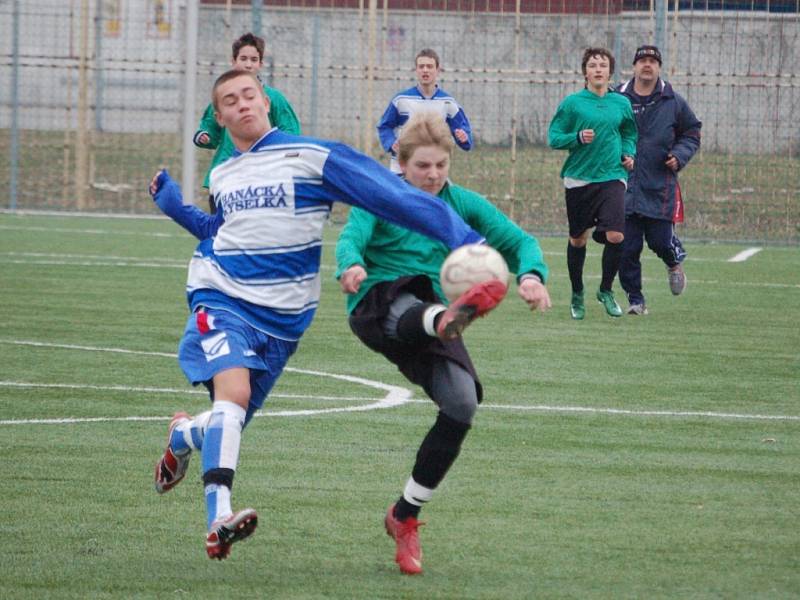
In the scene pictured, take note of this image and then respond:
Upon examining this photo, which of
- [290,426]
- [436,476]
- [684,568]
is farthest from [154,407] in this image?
[684,568]

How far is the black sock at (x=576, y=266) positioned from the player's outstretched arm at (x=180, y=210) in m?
7.13

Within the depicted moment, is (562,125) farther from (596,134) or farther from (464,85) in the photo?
(464,85)

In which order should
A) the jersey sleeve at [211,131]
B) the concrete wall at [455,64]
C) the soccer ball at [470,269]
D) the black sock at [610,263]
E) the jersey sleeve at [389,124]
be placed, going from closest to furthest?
1. the soccer ball at [470,269]
2. the jersey sleeve at [211,131]
3. the black sock at [610,263]
4. the jersey sleeve at [389,124]
5. the concrete wall at [455,64]

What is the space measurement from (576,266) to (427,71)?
3.18m

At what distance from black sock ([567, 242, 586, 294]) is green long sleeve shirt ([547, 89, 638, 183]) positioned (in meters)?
0.59

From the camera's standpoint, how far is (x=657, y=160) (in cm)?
1381

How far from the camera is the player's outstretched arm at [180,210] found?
6.00 m

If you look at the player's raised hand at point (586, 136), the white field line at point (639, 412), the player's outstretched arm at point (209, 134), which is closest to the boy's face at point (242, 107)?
the white field line at point (639, 412)

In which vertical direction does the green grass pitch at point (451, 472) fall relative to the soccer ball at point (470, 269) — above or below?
below

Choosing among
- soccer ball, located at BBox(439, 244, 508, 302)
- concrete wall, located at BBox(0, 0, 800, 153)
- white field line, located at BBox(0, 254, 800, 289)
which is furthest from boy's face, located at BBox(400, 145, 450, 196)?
concrete wall, located at BBox(0, 0, 800, 153)

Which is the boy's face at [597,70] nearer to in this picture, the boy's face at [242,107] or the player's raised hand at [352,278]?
the boy's face at [242,107]

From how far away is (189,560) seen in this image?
17.7 ft

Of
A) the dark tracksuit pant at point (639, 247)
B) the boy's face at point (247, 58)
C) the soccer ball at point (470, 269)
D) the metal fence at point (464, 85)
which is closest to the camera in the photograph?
the soccer ball at point (470, 269)

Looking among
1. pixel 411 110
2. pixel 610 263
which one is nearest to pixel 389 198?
pixel 610 263
